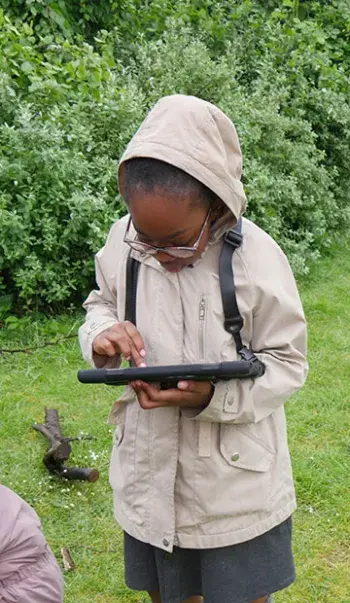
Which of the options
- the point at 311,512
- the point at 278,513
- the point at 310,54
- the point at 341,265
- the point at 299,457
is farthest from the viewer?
the point at 310,54

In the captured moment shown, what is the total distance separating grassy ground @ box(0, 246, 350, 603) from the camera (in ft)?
10.6

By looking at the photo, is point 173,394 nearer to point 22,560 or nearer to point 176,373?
point 176,373

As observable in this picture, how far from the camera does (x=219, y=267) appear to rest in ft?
6.36

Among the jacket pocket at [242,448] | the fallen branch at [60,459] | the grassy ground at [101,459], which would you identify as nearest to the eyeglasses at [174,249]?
the jacket pocket at [242,448]

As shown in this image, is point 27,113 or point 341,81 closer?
point 27,113

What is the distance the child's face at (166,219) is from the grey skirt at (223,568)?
791 millimetres

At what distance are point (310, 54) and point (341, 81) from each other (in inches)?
17.5

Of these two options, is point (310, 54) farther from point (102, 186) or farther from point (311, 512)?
point (311, 512)

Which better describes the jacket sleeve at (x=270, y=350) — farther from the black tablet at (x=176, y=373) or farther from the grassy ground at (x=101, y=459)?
the grassy ground at (x=101, y=459)

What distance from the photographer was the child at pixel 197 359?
1.79m

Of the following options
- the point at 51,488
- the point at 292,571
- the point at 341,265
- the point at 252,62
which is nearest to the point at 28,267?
the point at 51,488

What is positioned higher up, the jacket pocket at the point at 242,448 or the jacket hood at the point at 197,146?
the jacket hood at the point at 197,146

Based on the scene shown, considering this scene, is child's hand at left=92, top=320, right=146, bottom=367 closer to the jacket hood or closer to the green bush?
the jacket hood

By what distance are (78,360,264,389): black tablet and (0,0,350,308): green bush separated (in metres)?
3.58
